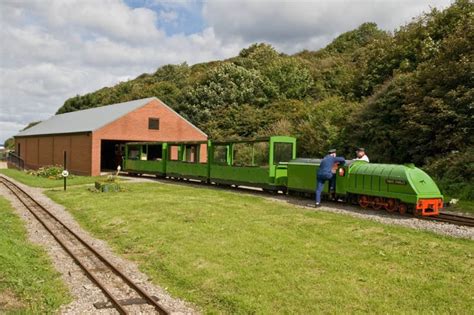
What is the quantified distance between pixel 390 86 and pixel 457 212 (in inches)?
477

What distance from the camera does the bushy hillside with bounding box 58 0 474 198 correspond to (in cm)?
2075

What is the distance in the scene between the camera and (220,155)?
2372cm

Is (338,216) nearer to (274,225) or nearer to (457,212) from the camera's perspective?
(274,225)

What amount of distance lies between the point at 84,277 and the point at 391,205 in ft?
30.4

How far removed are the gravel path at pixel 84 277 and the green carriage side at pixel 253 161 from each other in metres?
8.10

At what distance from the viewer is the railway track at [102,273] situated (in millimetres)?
7633

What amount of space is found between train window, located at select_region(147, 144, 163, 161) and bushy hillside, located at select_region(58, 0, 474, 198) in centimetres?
946

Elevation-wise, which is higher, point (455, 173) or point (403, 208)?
point (455, 173)

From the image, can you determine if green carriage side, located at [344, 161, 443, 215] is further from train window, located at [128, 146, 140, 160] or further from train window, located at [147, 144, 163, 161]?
train window, located at [128, 146, 140, 160]

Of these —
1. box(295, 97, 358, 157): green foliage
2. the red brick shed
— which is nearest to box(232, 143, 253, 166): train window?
box(295, 97, 358, 157): green foliage

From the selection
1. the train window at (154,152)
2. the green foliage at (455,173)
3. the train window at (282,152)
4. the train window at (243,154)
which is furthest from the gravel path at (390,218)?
the train window at (154,152)

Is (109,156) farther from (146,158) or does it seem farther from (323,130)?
(323,130)

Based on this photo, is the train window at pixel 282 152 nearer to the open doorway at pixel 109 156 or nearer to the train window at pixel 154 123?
the train window at pixel 154 123

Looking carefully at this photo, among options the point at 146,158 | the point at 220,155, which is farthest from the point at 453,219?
the point at 146,158
